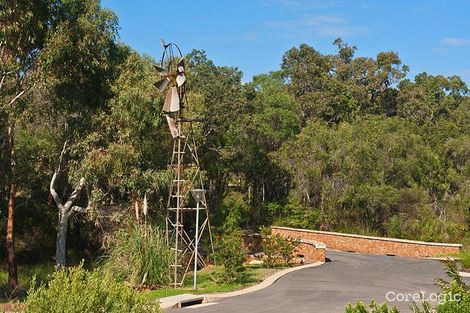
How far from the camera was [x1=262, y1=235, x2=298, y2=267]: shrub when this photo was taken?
20.8m

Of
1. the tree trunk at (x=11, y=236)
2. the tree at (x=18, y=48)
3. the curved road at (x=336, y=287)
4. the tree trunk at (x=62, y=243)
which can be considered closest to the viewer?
the curved road at (x=336, y=287)

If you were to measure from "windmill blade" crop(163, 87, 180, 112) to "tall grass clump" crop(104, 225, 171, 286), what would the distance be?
429 centimetres

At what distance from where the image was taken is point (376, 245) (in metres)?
27.5

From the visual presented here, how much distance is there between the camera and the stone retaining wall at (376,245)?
1003 inches

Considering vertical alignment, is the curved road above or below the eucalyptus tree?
below

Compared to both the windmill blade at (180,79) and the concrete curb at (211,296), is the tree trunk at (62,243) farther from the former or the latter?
the concrete curb at (211,296)

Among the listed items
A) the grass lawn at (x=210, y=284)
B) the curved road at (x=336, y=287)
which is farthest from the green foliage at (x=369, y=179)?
the grass lawn at (x=210, y=284)

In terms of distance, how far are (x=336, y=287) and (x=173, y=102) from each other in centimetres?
816

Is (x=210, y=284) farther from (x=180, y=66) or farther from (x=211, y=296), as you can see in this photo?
(x=180, y=66)

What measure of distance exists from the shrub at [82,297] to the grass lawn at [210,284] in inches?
314

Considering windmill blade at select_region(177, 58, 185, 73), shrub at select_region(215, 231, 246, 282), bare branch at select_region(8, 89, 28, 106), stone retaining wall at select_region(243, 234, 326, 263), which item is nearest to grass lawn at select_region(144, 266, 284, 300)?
shrub at select_region(215, 231, 246, 282)

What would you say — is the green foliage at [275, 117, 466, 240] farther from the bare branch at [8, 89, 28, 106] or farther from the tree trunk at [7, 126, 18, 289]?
the bare branch at [8, 89, 28, 106]

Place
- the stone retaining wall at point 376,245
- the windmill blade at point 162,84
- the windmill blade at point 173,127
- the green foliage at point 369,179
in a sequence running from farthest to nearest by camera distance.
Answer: the green foliage at point 369,179
the stone retaining wall at point 376,245
the windmill blade at point 173,127
the windmill blade at point 162,84

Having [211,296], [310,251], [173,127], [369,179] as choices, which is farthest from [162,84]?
[369,179]
